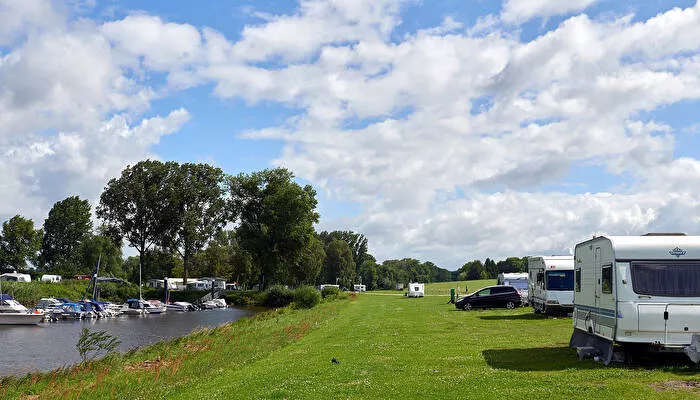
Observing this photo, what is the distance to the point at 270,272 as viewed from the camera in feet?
282

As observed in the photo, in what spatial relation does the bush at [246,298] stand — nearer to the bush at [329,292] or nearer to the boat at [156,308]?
the bush at [329,292]

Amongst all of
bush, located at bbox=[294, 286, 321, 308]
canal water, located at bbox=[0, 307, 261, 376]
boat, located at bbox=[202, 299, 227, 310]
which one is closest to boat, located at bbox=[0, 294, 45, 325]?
canal water, located at bbox=[0, 307, 261, 376]

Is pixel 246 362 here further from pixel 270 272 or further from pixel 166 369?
pixel 270 272

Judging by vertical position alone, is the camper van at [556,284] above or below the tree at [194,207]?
below

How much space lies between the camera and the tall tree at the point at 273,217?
83.2 meters

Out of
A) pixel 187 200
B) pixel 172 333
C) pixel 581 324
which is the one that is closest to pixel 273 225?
pixel 187 200

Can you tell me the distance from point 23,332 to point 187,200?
41.6 metres

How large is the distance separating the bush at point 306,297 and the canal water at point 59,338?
35.0ft

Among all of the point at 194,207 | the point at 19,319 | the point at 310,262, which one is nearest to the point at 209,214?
the point at 194,207

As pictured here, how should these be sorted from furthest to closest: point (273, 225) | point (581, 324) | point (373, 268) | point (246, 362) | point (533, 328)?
point (373, 268)
point (273, 225)
point (533, 328)
point (246, 362)
point (581, 324)

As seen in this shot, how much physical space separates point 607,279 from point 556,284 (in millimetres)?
18096

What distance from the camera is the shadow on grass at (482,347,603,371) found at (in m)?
14.9

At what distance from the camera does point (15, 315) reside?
51.4 m

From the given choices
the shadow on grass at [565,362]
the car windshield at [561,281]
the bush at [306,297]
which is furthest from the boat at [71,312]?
the shadow on grass at [565,362]
